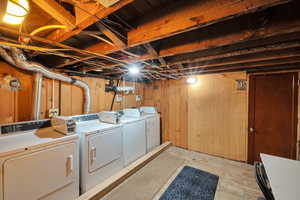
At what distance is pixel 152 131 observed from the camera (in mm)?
3404

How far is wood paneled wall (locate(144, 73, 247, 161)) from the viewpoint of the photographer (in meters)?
2.88

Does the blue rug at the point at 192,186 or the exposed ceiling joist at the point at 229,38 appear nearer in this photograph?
the exposed ceiling joist at the point at 229,38

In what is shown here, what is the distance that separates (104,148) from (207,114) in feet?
8.76

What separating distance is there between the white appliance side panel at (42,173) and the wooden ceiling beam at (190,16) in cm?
159

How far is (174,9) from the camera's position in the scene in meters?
1.00

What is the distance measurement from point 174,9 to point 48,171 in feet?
7.02

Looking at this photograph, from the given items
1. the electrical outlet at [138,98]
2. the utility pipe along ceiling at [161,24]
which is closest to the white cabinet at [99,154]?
the utility pipe along ceiling at [161,24]

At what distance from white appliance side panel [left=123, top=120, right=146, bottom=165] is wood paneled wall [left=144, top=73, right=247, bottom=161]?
1.20m

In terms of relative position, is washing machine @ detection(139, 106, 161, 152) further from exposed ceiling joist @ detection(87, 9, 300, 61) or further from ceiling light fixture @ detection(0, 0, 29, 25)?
ceiling light fixture @ detection(0, 0, 29, 25)

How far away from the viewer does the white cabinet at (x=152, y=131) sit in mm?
3217

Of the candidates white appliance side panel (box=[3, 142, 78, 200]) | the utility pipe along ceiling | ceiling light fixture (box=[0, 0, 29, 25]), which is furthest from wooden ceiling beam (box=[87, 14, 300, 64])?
white appliance side panel (box=[3, 142, 78, 200])

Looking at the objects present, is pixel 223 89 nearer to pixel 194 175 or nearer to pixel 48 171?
pixel 194 175

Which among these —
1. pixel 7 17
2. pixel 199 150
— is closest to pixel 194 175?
pixel 199 150

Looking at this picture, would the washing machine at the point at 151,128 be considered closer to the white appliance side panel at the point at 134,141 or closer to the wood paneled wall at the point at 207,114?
the white appliance side panel at the point at 134,141
